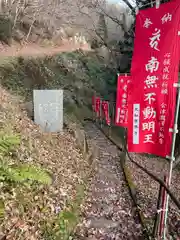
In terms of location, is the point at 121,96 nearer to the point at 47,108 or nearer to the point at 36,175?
the point at 47,108

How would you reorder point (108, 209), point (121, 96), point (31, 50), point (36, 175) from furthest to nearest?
1. point (31, 50)
2. point (121, 96)
3. point (108, 209)
4. point (36, 175)

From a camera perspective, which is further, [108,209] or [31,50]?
[31,50]

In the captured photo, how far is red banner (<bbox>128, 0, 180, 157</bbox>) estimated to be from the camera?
14.0 ft

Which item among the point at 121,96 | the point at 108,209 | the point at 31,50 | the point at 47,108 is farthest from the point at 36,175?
the point at 31,50

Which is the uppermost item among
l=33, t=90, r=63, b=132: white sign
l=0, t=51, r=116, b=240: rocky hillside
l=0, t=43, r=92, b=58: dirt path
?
l=0, t=43, r=92, b=58: dirt path

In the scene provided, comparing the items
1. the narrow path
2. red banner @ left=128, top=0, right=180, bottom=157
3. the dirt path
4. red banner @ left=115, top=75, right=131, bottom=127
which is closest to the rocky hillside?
the narrow path

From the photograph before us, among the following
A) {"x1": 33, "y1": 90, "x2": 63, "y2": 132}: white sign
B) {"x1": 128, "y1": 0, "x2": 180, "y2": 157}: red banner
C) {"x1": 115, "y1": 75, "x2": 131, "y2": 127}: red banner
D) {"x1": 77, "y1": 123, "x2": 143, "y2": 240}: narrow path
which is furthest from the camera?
{"x1": 115, "y1": 75, "x2": 131, "y2": 127}: red banner

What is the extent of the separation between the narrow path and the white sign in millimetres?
2356

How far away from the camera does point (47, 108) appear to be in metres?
8.50

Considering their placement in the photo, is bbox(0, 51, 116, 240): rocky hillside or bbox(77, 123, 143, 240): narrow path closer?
bbox(0, 51, 116, 240): rocky hillside

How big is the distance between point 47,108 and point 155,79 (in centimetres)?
473

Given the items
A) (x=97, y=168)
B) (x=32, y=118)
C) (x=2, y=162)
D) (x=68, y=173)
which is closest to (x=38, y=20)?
(x=32, y=118)

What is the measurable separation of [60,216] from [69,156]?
3.16 m

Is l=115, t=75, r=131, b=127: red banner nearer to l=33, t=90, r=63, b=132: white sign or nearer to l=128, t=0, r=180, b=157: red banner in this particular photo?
l=33, t=90, r=63, b=132: white sign
